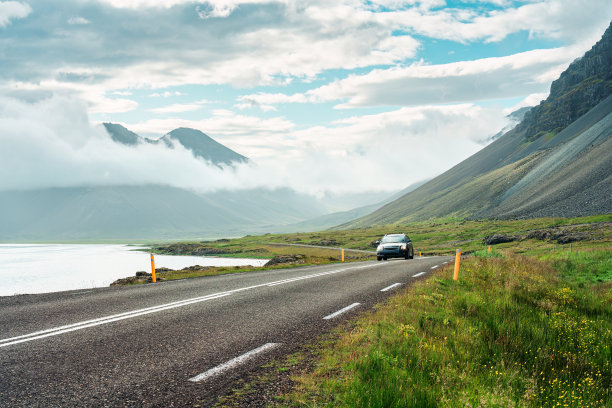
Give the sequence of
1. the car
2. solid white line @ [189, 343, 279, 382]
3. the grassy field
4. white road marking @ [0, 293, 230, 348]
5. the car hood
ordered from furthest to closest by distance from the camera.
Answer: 1. the car hood
2. the car
3. white road marking @ [0, 293, 230, 348]
4. solid white line @ [189, 343, 279, 382]
5. the grassy field

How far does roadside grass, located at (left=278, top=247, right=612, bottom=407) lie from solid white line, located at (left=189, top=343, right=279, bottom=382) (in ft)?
3.19

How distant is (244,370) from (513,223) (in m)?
114

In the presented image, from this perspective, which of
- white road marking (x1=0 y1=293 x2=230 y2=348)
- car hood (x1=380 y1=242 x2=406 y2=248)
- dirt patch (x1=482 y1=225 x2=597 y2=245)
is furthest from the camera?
dirt patch (x1=482 y1=225 x2=597 y2=245)

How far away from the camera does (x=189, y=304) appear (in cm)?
1063

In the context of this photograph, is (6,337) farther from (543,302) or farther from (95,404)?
(543,302)

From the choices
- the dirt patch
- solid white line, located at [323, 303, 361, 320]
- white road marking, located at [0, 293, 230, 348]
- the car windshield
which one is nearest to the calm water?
white road marking, located at [0, 293, 230, 348]

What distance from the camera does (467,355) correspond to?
6340mm

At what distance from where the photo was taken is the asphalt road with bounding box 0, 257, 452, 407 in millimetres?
4887

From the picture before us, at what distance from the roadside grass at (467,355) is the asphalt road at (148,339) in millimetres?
1117

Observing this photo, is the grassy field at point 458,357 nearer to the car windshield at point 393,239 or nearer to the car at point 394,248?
the car at point 394,248

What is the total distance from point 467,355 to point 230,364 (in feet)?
11.8

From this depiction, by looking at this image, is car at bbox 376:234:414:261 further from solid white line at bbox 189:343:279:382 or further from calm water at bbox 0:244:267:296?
solid white line at bbox 189:343:279:382

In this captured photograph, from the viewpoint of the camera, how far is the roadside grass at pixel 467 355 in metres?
4.85

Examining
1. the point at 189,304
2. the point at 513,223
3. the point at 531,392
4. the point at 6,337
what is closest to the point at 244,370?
the point at 531,392
